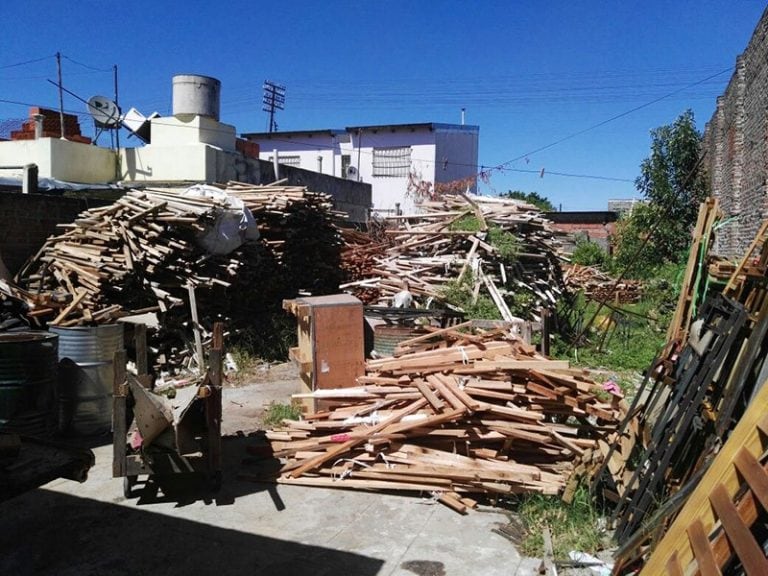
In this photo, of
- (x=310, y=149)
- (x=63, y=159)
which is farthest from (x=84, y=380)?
(x=310, y=149)

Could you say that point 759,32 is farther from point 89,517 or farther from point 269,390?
point 89,517

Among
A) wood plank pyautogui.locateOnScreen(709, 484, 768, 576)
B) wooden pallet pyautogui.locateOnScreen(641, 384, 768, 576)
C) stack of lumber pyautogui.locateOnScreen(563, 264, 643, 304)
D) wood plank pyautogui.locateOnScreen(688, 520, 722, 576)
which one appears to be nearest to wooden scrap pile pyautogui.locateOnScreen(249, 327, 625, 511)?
wooden pallet pyautogui.locateOnScreen(641, 384, 768, 576)

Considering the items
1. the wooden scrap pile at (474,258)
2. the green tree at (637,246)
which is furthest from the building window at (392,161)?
the wooden scrap pile at (474,258)

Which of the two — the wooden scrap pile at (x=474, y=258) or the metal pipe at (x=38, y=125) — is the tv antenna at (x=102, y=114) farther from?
the wooden scrap pile at (x=474, y=258)

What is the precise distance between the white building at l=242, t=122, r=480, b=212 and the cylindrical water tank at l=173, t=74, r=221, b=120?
1636 centimetres

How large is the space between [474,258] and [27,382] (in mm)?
8225

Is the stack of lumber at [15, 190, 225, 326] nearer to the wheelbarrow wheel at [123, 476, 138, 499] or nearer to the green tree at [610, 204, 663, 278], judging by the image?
the wheelbarrow wheel at [123, 476, 138, 499]

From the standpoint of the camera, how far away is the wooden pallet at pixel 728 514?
246 cm

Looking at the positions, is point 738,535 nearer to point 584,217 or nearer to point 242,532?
point 242,532

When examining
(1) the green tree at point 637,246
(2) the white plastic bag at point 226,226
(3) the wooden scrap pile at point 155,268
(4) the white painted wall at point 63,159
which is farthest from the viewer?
(1) the green tree at point 637,246

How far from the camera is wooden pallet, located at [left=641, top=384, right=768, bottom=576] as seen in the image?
2461mm

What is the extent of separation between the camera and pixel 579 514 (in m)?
4.78

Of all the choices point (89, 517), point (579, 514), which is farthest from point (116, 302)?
point (579, 514)

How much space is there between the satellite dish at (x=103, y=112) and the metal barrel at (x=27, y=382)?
474 inches
